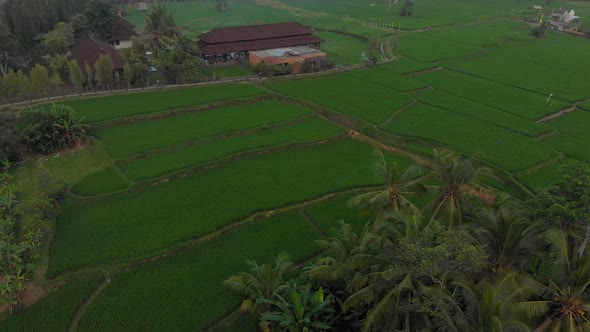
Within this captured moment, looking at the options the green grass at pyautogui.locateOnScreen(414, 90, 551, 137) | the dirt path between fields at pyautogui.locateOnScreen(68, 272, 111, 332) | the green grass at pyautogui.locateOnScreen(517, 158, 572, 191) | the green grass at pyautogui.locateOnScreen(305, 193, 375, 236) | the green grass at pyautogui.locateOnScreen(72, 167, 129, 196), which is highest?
the green grass at pyautogui.locateOnScreen(414, 90, 551, 137)

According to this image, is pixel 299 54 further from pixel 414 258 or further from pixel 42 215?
pixel 414 258

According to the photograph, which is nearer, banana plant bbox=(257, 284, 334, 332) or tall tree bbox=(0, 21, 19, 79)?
banana plant bbox=(257, 284, 334, 332)

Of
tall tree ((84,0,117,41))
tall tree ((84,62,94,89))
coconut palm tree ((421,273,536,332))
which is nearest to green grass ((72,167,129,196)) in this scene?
tall tree ((84,62,94,89))

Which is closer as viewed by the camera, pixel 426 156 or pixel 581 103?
pixel 426 156

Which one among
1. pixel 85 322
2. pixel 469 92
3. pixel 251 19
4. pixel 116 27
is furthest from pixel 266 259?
pixel 251 19

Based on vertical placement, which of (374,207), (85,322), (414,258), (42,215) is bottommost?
(85,322)

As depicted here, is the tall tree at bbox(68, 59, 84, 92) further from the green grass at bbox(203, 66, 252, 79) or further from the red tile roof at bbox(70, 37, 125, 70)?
the green grass at bbox(203, 66, 252, 79)
